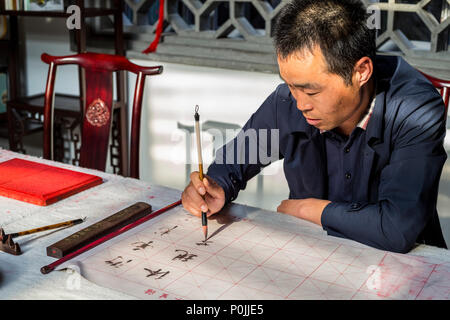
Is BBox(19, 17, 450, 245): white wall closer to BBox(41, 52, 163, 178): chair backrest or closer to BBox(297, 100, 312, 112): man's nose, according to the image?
BBox(41, 52, 163, 178): chair backrest

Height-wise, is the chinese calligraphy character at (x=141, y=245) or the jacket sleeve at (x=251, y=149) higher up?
the jacket sleeve at (x=251, y=149)

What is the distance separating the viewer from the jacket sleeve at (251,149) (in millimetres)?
1772

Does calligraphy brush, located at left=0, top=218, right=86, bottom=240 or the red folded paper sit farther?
the red folded paper

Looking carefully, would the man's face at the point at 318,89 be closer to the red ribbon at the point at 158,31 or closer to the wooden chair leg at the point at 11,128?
the red ribbon at the point at 158,31

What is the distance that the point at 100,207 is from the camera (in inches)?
62.7

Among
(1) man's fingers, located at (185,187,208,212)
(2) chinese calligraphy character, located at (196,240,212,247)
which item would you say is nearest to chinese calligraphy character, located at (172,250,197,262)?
(2) chinese calligraphy character, located at (196,240,212,247)

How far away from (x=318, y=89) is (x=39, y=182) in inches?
34.5

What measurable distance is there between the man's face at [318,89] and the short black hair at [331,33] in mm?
17

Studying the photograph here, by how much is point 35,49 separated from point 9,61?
0.63 feet

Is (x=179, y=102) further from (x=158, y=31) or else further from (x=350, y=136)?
(x=350, y=136)

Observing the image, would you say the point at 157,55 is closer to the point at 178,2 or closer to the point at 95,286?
the point at 178,2

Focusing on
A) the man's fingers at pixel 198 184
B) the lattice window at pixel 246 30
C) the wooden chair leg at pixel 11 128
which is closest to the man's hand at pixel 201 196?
the man's fingers at pixel 198 184

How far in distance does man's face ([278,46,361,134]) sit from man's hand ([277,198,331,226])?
0.66 feet

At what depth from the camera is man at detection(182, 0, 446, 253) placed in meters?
1.37
